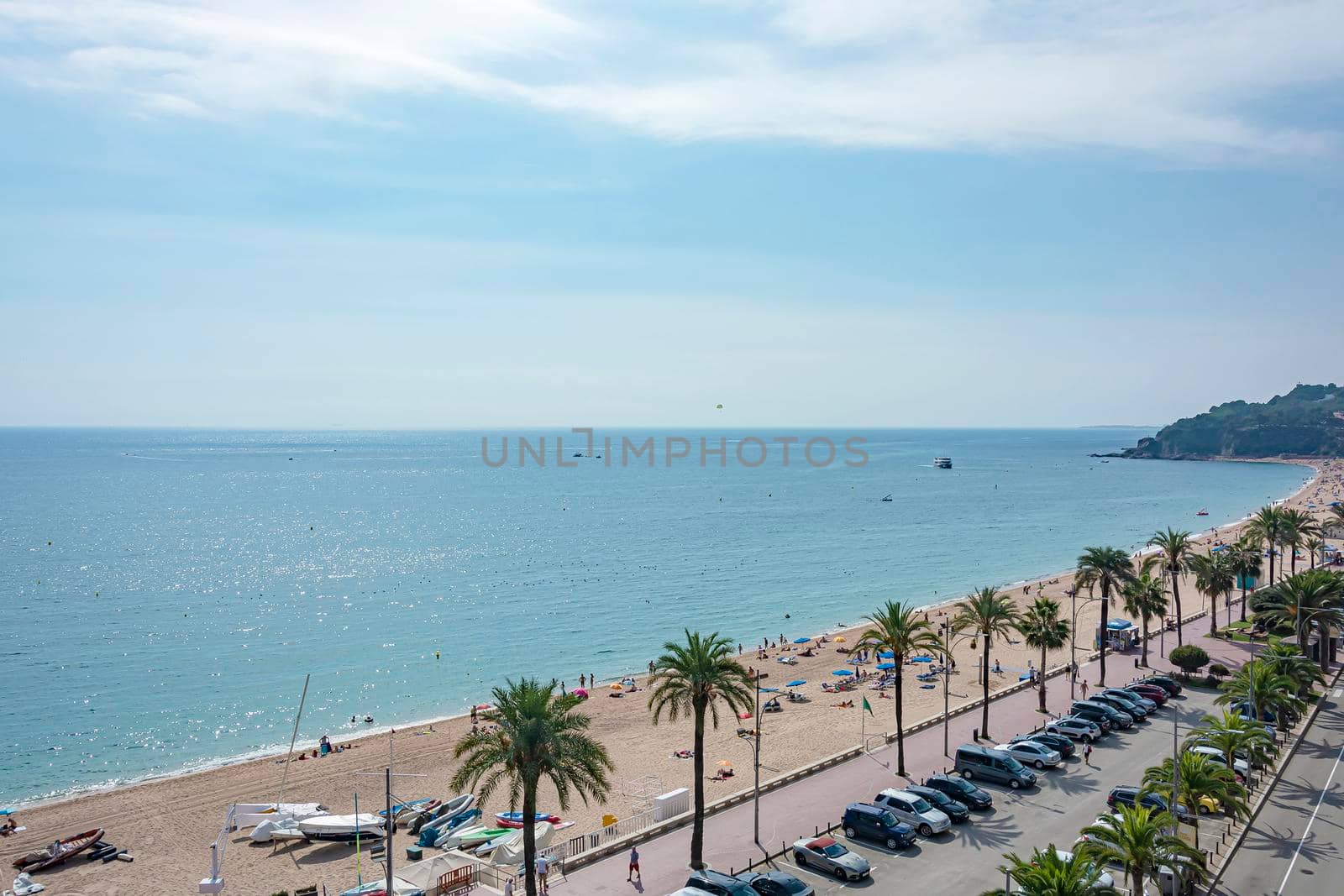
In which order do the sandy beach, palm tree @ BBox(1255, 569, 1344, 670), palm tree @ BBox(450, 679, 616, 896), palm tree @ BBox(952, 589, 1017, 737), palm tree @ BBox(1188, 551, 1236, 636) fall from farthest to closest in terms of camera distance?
palm tree @ BBox(1188, 551, 1236, 636) → palm tree @ BBox(1255, 569, 1344, 670) → palm tree @ BBox(952, 589, 1017, 737) → the sandy beach → palm tree @ BBox(450, 679, 616, 896)

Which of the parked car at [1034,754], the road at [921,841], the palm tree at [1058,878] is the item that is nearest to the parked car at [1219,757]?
the road at [921,841]

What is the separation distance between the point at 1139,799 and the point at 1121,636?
1392 inches

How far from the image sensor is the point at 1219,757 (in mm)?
33906

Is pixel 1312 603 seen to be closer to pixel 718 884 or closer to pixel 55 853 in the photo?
pixel 718 884

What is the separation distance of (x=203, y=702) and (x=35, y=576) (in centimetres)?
5470

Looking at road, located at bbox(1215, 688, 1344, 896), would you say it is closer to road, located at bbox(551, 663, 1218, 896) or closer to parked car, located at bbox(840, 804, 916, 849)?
road, located at bbox(551, 663, 1218, 896)

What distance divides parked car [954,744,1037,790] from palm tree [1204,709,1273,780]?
652cm

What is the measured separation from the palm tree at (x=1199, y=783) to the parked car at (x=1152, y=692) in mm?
16150

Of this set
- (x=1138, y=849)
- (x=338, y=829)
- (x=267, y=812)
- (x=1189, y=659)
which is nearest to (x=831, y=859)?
(x=1138, y=849)

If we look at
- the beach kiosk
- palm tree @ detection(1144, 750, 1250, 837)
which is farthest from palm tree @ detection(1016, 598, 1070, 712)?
the beach kiosk

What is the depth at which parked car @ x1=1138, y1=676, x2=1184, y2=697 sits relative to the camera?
46094 mm

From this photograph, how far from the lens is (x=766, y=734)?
49.2 meters

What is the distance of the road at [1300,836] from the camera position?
24938 mm

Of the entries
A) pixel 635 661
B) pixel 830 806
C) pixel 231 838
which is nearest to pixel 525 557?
pixel 635 661
